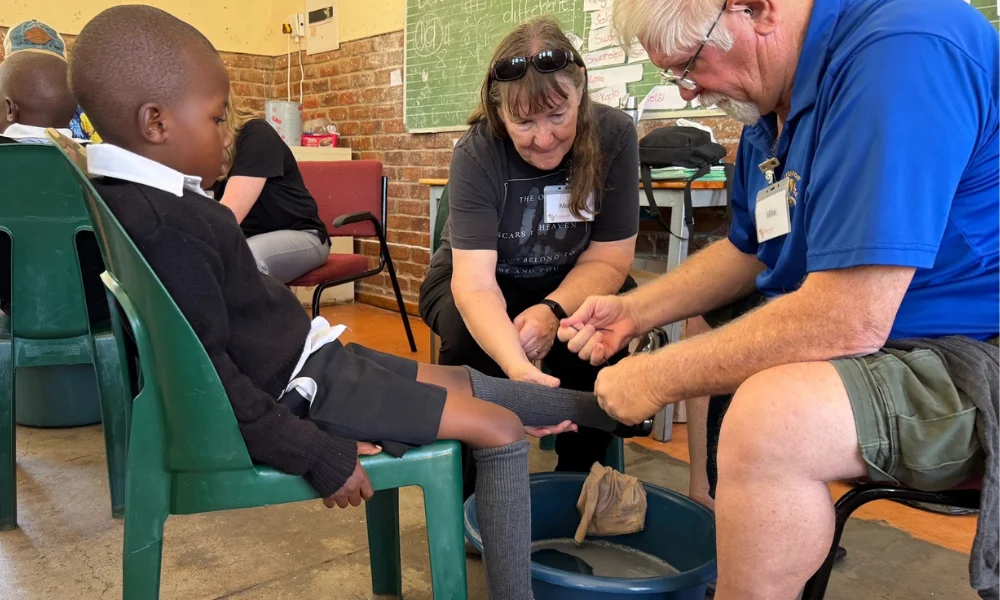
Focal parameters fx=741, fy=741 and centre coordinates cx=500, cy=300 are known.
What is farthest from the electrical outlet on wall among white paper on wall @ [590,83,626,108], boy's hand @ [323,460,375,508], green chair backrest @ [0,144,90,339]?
boy's hand @ [323,460,375,508]

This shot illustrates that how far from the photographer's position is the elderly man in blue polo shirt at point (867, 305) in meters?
0.80

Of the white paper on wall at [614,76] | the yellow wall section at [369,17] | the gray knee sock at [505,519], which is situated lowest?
the gray knee sock at [505,519]

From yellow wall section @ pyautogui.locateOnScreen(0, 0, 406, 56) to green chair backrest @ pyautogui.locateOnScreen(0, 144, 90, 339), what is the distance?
2.74 meters

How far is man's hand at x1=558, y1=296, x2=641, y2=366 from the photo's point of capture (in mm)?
1379

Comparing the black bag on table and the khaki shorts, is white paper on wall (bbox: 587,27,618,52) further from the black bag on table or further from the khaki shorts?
the khaki shorts

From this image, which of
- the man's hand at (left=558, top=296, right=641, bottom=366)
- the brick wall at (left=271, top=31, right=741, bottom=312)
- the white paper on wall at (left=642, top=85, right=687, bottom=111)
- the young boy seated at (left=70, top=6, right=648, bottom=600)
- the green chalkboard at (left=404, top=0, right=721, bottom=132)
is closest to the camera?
the young boy seated at (left=70, top=6, right=648, bottom=600)

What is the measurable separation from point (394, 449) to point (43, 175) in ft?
3.93

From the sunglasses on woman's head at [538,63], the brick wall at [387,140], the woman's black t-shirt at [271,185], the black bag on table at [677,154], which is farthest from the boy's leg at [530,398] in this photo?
the brick wall at [387,140]

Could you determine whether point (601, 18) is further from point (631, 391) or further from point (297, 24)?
point (297, 24)

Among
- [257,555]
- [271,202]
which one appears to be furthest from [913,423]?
[271,202]

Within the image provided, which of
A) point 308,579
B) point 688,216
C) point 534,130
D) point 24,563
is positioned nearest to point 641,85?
point 688,216

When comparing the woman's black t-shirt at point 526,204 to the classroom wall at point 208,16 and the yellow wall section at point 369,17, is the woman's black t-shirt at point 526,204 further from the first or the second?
the classroom wall at point 208,16

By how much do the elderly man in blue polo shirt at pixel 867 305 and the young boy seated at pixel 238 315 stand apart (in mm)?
308

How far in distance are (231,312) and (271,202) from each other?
184 cm
